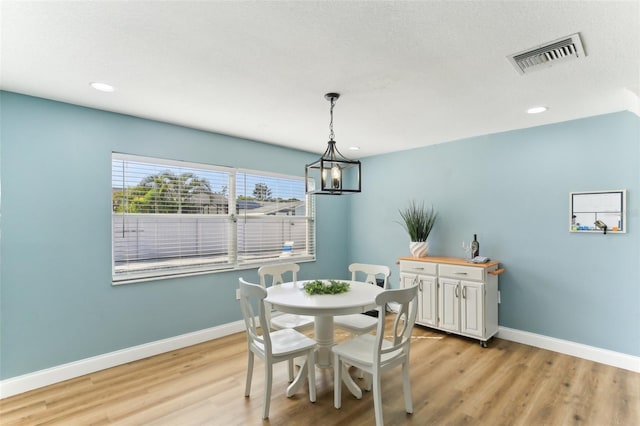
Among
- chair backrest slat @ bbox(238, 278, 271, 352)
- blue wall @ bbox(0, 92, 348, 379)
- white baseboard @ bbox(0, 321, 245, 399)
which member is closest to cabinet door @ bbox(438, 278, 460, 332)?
chair backrest slat @ bbox(238, 278, 271, 352)

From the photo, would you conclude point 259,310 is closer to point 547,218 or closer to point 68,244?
point 68,244

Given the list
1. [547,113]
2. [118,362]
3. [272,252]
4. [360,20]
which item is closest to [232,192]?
[272,252]

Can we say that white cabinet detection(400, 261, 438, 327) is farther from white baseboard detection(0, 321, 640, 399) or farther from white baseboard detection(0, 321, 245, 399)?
white baseboard detection(0, 321, 245, 399)

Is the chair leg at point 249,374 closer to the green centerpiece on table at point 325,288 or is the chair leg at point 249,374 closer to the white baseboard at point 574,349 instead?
the green centerpiece on table at point 325,288

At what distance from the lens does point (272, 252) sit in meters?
4.35

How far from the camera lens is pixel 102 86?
243 cm

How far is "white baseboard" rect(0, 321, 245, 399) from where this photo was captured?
250 cm

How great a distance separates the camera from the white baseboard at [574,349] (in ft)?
9.52

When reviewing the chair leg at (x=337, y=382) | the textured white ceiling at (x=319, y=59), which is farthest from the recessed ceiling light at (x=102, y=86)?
the chair leg at (x=337, y=382)

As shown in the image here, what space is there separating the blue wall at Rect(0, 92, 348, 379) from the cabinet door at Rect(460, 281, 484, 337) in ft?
9.93

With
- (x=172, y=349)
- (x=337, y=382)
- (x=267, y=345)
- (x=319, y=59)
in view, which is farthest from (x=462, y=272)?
(x=172, y=349)

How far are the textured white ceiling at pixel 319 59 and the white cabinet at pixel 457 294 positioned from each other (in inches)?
65.9

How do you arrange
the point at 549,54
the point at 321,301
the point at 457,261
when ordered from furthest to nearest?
1. the point at 457,261
2. the point at 321,301
3. the point at 549,54

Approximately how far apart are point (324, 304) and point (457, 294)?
2011 mm
